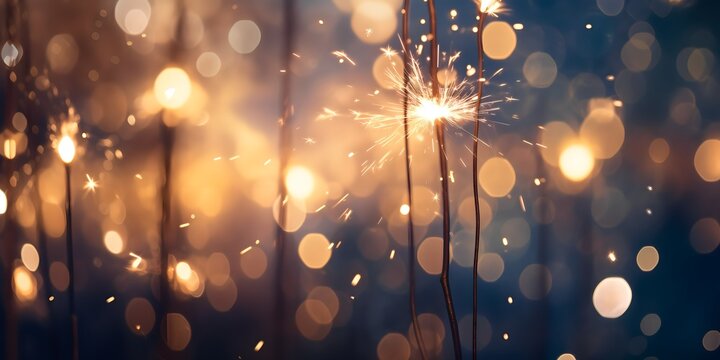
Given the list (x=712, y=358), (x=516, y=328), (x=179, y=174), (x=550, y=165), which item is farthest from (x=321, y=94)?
(x=712, y=358)

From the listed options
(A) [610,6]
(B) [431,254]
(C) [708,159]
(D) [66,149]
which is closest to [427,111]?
(B) [431,254]

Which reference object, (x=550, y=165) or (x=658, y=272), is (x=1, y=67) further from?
(x=658, y=272)

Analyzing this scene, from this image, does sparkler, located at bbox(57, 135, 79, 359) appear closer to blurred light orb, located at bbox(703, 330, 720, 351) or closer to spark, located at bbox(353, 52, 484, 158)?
spark, located at bbox(353, 52, 484, 158)

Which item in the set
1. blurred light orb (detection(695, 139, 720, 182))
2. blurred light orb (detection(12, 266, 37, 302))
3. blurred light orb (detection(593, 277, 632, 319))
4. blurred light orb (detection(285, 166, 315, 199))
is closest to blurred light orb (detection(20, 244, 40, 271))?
blurred light orb (detection(12, 266, 37, 302))

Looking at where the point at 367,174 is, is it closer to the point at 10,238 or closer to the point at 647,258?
the point at 647,258

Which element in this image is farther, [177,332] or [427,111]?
[177,332]

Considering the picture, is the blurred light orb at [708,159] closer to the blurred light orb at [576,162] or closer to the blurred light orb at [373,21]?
the blurred light orb at [576,162]

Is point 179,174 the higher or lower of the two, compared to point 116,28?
lower

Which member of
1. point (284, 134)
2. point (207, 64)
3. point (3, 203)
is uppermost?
point (207, 64)
